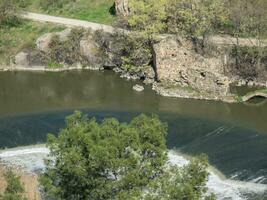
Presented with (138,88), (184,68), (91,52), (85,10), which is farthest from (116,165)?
(85,10)

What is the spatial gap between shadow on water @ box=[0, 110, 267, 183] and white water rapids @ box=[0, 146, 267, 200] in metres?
1.19

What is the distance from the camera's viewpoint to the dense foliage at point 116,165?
127 ft

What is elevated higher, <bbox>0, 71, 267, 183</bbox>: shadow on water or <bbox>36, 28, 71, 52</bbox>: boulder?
<bbox>36, 28, 71, 52</bbox>: boulder

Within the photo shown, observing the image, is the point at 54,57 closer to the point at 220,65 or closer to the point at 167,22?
the point at 167,22

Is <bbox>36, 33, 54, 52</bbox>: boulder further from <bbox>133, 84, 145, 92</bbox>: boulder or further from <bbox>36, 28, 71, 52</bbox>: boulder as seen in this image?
<bbox>133, 84, 145, 92</bbox>: boulder

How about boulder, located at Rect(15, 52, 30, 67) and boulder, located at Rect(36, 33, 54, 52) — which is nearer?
boulder, located at Rect(15, 52, 30, 67)

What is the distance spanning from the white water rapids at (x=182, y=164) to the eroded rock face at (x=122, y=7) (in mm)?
34188

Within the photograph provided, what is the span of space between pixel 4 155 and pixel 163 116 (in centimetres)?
1845

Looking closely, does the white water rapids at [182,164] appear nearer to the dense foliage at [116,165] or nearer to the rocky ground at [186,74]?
the dense foliage at [116,165]

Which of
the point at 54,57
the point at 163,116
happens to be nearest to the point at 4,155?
the point at 163,116

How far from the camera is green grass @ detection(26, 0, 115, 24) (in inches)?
3816

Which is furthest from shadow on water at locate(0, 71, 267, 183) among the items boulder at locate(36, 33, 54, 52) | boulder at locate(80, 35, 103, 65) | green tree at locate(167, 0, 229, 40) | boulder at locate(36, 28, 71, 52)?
green tree at locate(167, 0, 229, 40)

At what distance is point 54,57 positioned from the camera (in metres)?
90.2

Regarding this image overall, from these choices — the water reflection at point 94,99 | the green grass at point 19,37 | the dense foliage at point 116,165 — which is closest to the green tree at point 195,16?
the water reflection at point 94,99
